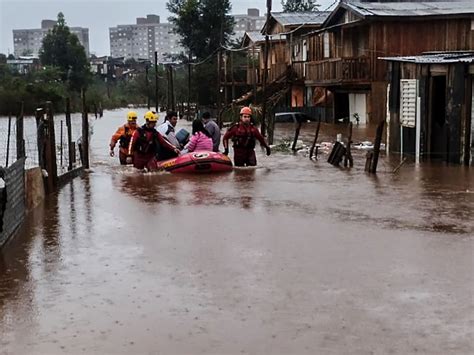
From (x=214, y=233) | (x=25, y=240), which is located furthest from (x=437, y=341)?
(x=25, y=240)

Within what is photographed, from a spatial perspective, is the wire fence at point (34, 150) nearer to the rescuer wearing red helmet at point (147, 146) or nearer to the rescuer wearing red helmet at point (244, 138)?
the rescuer wearing red helmet at point (147, 146)

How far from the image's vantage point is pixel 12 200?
1066 cm

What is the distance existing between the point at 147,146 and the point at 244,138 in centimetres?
220

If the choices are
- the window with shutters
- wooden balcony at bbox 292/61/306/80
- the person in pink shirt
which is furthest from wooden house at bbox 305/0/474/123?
the person in pink shirt

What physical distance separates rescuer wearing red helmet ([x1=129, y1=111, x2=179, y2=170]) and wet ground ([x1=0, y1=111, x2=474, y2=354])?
9.17ft

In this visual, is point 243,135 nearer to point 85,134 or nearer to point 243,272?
point 85,134

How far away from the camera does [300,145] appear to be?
84.7ft

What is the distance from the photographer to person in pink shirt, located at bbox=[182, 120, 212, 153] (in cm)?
1788

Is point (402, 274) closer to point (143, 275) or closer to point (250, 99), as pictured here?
point (143, 275)

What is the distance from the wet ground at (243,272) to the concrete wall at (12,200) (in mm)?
238

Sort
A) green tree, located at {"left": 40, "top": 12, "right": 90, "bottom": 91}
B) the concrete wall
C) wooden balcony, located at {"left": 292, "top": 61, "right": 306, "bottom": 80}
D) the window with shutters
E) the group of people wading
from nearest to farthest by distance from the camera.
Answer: the concrete wall → the group of people wading → the window with shutters → wooden balcony, located at {"left": 292, "top": 61, "right": 306, "bottom": 80} → green tree, located at {"left": 40, "top": 12, "right": 90, "bottom": 91}

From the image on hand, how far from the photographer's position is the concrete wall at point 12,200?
32.4 feet

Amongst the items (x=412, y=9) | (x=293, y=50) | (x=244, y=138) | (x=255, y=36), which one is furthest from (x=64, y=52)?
(x=244, y=138)

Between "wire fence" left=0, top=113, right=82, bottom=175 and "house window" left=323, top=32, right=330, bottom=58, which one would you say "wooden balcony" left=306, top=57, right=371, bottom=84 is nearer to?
"house window" left=323, top=32, right=330, bottom=58
